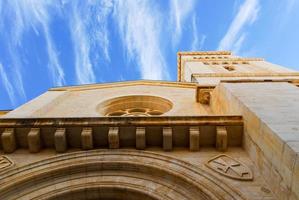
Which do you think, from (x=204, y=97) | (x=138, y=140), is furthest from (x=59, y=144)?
(x=204, y=97)

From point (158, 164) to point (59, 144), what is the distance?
2.25m

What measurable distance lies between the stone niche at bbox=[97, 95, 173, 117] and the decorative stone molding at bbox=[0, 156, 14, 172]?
4780mm

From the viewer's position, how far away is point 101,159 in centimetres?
727

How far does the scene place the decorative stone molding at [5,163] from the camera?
705cm

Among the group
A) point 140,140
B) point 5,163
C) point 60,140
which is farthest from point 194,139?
point 5,163

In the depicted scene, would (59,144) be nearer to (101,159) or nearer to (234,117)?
(101,159)

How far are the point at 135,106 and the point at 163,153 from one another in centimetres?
591

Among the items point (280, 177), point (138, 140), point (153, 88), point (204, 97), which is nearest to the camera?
point (280, 177)

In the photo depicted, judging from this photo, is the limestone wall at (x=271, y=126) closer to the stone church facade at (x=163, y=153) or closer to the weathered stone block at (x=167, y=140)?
the stone church facade at (x=163, y=153)

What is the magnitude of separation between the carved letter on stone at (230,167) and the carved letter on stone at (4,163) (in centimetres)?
410

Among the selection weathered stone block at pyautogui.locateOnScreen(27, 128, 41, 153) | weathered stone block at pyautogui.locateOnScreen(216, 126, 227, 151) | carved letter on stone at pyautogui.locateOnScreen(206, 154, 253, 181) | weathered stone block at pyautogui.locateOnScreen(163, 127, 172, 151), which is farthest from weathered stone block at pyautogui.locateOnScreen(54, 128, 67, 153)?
weathered stone block at pyautogui.locateOnScreen(216, 126, 227, 151)

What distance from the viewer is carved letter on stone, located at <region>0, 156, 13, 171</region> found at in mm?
7066

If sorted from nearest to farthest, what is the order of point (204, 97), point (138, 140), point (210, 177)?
point (210, 177), point (138, 140), point (204, 97)

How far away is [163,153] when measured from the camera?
292 inches
